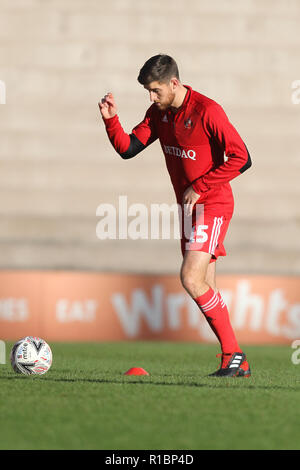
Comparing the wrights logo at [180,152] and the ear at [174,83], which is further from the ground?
the ear at [174,83]

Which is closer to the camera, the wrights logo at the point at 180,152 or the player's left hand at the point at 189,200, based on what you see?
the player's left hand at the point at 189,200

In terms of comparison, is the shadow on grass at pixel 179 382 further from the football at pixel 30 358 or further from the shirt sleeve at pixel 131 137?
the shirt sleeve at pixel 131 137

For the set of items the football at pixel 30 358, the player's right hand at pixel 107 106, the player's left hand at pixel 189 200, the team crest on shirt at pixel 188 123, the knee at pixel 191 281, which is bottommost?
the football at pixel 30 358

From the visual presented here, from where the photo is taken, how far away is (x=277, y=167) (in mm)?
13203

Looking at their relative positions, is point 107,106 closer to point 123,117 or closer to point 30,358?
point 30,358

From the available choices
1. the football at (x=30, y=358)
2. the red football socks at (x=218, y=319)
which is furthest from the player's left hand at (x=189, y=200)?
the football at (x=30, y=358)

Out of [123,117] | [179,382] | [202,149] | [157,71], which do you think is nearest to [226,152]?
[202,149]

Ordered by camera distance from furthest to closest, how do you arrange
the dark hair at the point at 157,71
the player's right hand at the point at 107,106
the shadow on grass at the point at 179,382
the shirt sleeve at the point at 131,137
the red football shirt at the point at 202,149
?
the shirt sleeve at the point at 131,137, the player's right hand at the point at 107,106, the red football shirt at the point at 202,149, the dark hair at the point at 157,71, the shadow on grass at the point at 179,382

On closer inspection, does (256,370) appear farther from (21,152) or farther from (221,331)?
(21,152)

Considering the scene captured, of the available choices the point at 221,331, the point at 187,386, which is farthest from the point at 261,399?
the point at 221,331

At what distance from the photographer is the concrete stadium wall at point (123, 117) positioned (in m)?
12.7

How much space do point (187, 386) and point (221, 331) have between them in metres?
0.59

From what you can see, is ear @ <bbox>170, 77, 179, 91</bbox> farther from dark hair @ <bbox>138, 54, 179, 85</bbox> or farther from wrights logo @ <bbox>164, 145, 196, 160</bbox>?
wrights logo @ <bbox>164, 145, 196, 160</bbox>

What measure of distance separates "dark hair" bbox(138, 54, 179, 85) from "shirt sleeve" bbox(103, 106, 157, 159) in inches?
18.6
